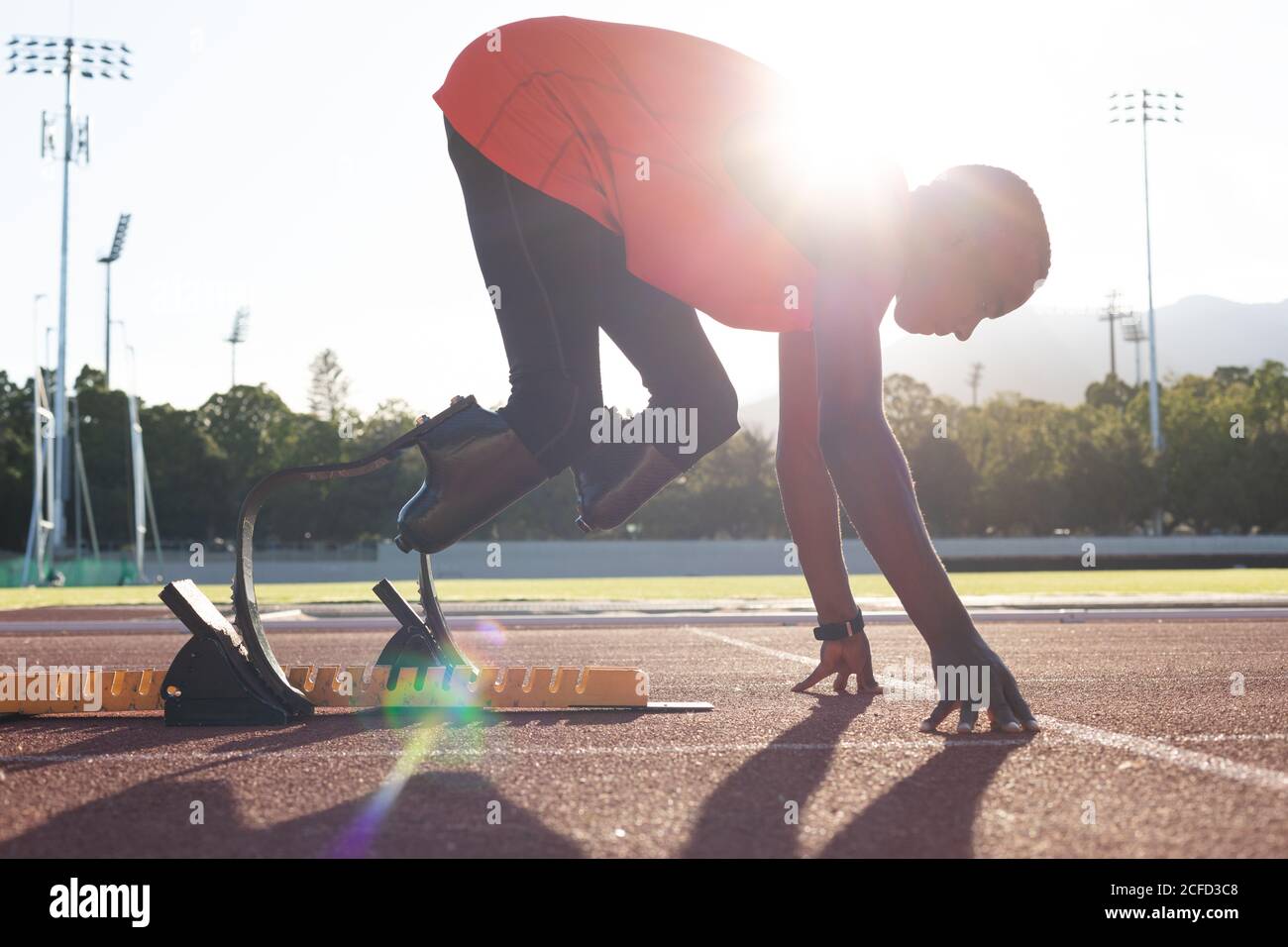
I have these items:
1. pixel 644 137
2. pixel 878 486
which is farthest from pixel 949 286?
pixel 644 137

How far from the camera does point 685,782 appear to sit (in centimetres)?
250

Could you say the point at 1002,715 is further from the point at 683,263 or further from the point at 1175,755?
the point at 683,263

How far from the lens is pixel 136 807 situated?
233cm

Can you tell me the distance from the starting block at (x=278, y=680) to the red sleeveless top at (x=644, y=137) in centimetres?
71

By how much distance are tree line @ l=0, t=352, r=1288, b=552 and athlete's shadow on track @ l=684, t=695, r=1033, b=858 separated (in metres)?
57.7

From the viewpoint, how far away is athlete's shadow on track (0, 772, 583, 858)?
76.6 inches

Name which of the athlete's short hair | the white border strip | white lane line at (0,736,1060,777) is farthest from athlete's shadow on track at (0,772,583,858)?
the white border strip

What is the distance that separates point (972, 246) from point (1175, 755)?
52.3 inches

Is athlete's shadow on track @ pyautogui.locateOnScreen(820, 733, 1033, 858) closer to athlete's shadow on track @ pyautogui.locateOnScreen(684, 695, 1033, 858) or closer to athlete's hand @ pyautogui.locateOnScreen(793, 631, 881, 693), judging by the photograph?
athlete's shadow on track @ pyautogui.locateOnScreen(684, 695, 1033, 858)

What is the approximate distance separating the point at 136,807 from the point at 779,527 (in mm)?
73706

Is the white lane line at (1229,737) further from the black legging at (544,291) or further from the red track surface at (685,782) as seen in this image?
the black legging at (544,291)

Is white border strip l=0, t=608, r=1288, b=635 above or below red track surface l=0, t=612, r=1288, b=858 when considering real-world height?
below

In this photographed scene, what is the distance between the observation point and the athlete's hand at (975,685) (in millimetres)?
2830
